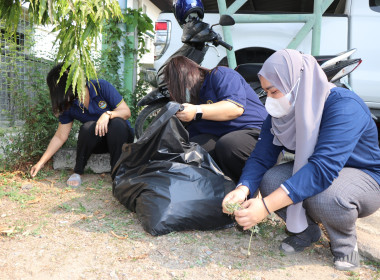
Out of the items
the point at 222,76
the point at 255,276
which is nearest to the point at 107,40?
the point at 222,76

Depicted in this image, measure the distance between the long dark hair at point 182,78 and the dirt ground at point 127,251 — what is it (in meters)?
0.89

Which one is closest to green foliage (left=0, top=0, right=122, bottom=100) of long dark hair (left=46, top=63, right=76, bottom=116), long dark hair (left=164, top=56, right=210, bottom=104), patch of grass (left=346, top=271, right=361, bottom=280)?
long dark hair (left=164, top=56, right=210, bottom=104)

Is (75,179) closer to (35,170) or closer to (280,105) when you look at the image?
(35,170)

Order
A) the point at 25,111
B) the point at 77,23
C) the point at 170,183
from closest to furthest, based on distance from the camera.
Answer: the point at 77,23 → the point at 170,183 → the point at 25,111

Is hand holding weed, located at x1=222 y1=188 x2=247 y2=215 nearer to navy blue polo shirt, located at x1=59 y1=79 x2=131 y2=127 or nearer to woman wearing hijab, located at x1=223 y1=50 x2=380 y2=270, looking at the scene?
woman wearing hijab, located at x1=223 y1=50 x2=380 y2=270

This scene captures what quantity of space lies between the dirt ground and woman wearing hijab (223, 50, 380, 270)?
22cm

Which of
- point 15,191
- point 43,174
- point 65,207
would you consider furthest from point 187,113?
point 43,174

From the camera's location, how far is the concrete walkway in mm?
2104

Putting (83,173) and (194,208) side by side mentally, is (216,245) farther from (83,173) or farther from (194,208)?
(83,173)

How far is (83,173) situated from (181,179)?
1600 mm

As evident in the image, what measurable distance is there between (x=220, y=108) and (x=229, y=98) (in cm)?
11

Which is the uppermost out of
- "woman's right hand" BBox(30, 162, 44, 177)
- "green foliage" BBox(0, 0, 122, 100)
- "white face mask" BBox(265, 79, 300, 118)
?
"green foliage" BBox(0, 0, 122, 100)

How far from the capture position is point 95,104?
3379 mm

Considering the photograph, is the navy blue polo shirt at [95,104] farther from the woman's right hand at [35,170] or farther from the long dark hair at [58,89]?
the woman's right hand at [35,170]
